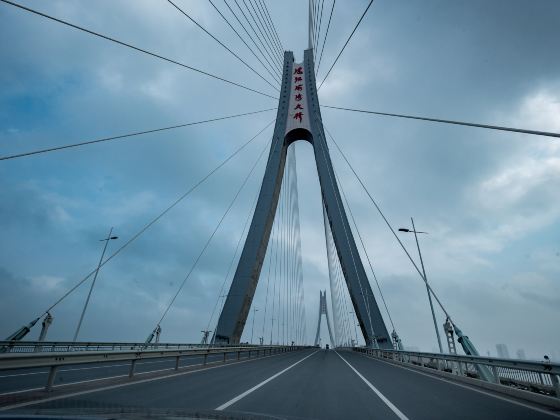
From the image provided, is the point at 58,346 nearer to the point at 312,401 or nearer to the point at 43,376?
the point at 43,376

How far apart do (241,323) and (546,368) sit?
19.8m

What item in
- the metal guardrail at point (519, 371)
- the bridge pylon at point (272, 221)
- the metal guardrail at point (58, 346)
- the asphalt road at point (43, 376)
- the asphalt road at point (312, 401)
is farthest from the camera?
the bridge pylon at point (272, 221)

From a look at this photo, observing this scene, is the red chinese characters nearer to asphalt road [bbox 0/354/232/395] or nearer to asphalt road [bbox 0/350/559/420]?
asphalt road [bbox 0/354/232/395]

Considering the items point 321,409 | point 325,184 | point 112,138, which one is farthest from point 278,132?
point 321,409

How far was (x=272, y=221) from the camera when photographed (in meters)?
27.6

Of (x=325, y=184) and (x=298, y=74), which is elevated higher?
(x=298, y=74)

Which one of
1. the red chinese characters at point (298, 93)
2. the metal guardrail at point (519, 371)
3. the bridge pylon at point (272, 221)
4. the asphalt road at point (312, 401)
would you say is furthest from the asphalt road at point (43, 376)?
the red chinese characters at point (298, 93)

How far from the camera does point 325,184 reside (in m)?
27.0

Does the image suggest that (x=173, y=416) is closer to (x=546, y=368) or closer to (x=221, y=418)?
(x=221, y=418)

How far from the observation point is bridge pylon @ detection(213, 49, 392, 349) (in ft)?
76.5

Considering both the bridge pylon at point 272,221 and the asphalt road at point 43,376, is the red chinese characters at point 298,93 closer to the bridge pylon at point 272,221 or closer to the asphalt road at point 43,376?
the bridge pylon at point 272,221

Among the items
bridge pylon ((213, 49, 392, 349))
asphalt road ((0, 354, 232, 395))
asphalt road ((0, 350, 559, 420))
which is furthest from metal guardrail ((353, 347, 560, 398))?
asphalt road ((0, 354, 232, 395))

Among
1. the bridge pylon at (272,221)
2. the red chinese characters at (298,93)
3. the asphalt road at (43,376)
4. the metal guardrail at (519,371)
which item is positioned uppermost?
the red chinese characters at (298,93)

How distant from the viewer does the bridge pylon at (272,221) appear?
23.3 meters
